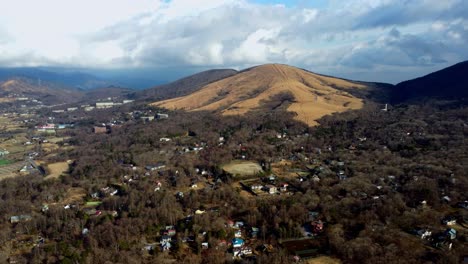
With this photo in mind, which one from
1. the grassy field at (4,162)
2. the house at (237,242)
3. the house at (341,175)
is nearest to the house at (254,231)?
the house at (237,242)

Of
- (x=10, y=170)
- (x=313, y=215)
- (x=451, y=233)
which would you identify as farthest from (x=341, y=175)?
(x=10, y=170)

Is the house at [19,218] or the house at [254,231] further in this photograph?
the house at [19,218]

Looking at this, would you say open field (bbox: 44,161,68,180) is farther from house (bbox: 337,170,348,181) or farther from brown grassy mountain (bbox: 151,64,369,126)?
brown grassy mountain (bbox: 151,64,369,126)

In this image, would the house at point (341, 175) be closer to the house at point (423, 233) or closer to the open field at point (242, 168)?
the open field at point (242, 168)

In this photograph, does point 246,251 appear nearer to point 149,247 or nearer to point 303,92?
point 149,247

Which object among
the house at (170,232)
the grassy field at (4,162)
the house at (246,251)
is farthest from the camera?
the grassy field at (4,162)

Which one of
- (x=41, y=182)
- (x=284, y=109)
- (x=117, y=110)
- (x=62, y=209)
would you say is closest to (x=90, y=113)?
(x=117, y=110)
